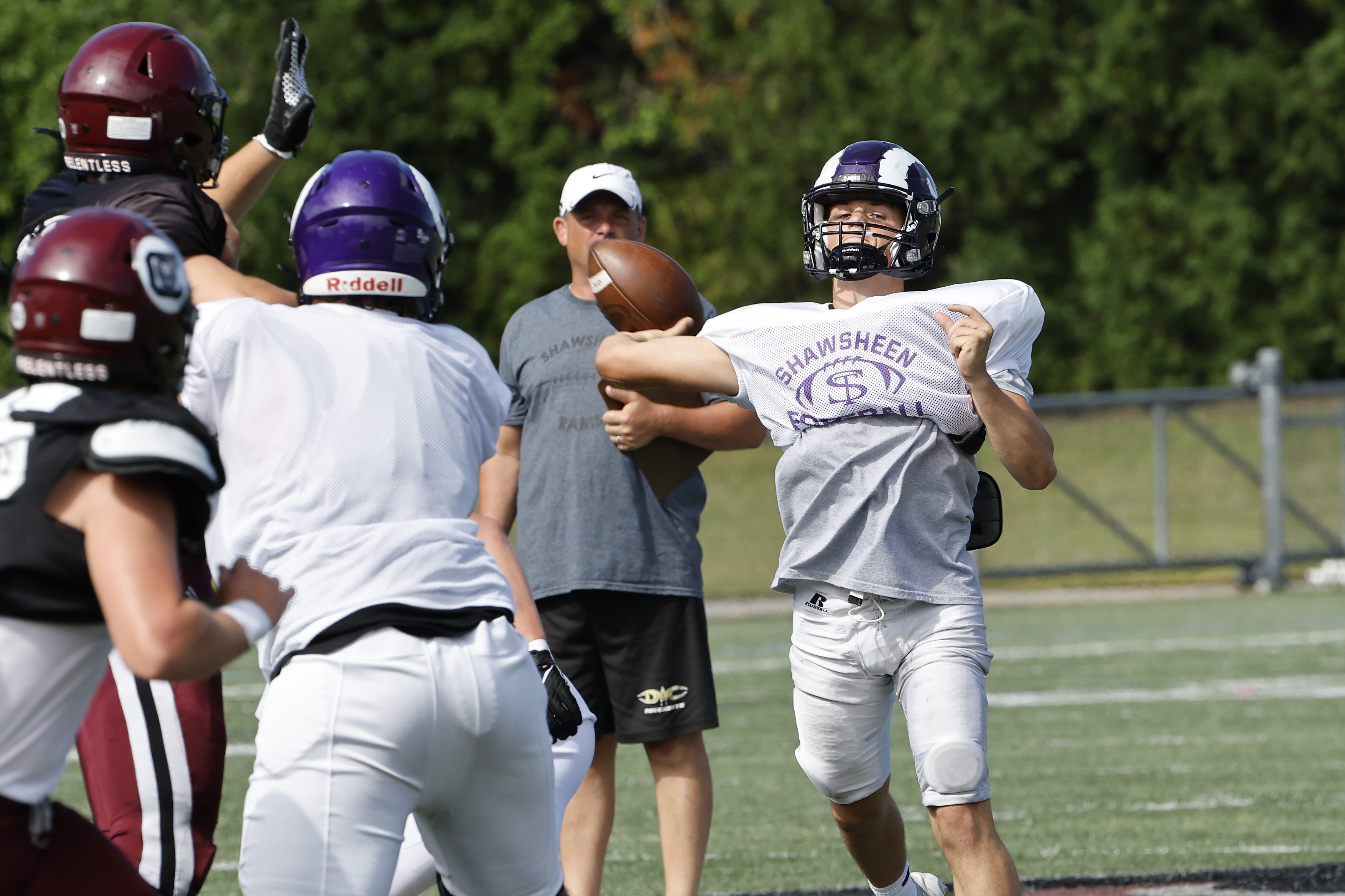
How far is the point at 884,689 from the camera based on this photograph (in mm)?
3854

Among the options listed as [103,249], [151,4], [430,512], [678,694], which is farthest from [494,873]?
[151,4]

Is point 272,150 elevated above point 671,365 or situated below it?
above

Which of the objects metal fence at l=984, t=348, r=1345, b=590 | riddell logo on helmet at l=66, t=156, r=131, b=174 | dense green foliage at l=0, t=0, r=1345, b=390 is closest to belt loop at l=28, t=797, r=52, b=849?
riddell logo on helmet at l=66, t=156, r=131, b=174

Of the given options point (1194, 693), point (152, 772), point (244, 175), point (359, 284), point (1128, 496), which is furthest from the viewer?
point (1128, 496)

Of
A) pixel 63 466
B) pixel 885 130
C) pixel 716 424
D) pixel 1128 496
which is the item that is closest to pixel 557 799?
pixel 716 424

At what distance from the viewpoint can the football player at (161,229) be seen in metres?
3.19

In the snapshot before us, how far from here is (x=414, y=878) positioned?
345cm

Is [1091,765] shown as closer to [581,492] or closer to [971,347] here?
[581,492]

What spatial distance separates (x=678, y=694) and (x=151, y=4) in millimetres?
22354

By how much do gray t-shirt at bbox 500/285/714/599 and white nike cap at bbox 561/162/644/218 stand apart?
0.27 meters

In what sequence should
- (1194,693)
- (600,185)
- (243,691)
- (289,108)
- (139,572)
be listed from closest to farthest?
(139,572) → (289,108) → (600,185) → (1194,693) → (243,691)

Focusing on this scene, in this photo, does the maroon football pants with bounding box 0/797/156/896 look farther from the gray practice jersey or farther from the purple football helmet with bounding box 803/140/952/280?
the purple football helmet with bounding box 803/140/952/280

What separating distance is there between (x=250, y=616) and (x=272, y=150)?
156 cm

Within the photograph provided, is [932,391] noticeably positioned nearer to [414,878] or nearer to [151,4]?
[414,878]
